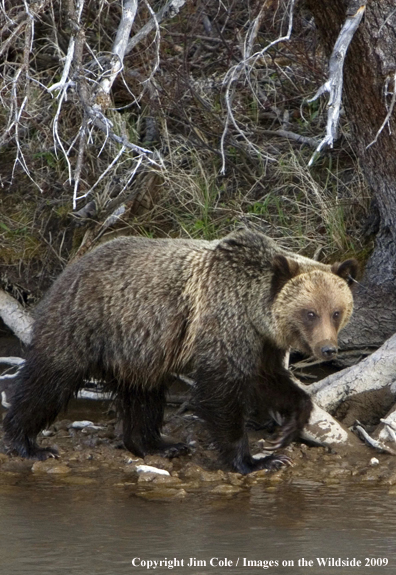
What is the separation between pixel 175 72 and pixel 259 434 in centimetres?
329

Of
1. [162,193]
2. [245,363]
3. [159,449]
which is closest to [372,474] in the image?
[245,363]

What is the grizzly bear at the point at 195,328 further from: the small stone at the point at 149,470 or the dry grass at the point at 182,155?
the dry grass at the point at 182,155

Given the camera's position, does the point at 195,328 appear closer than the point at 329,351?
No

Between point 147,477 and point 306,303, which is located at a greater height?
point 306,303

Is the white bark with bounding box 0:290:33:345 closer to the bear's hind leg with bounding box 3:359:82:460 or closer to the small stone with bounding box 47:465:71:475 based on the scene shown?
the bear's hind leg with bounding box 3:359:82:460

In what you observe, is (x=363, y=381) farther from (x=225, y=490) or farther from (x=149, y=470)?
(x=149, y=470)

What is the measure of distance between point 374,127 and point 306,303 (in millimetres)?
1252

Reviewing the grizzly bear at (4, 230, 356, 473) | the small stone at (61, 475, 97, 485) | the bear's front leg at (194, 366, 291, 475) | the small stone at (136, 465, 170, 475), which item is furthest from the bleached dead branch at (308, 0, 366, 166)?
the small stone at (61, 475, 97, 485)

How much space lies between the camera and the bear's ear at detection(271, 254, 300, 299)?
18.1ft

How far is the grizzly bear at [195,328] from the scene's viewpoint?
18.3ft

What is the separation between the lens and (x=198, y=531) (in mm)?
4613

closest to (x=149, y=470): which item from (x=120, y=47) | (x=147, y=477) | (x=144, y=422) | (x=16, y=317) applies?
(x=147, y=477)

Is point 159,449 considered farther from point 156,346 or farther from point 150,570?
point 150,570

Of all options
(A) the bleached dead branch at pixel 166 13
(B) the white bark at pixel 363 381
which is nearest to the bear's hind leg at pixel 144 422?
(B) the white bark at pixel 363 381
